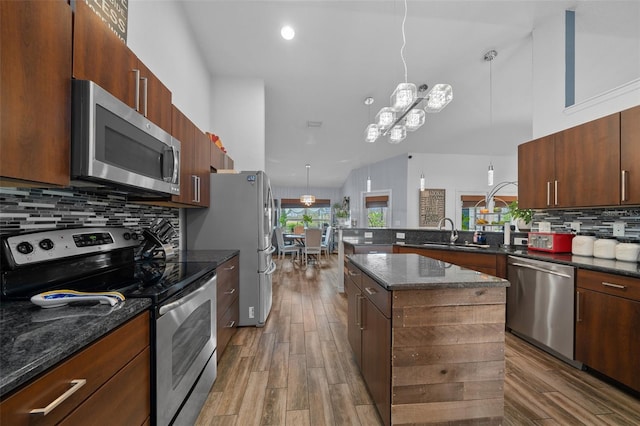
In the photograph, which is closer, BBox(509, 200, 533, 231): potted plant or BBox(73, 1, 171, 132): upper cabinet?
BBox(73, 1, 171, 132): upper cabinet

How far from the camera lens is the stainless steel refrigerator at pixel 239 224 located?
2.54 metres

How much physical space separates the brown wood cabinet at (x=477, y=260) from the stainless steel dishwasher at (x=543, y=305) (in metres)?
0.08

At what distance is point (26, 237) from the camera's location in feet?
3.02

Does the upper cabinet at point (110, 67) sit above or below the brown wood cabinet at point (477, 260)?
above

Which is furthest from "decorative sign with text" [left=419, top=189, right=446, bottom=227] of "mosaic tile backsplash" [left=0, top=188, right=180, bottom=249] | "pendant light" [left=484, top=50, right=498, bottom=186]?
"mosaic tile backsplash" [left=0, top=188, right=180, bottom=249]

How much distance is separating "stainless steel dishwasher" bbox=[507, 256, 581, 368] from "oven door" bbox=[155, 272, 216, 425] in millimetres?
2711

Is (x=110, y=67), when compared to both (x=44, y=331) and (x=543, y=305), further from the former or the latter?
(x=543, y=305)

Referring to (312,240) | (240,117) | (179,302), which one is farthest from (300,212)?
(179,302)

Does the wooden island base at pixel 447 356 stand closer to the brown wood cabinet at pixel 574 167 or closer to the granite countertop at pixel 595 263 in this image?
the granite countertop at pixel 595 263

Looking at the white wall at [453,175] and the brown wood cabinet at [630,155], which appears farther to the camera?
the white wall at [453,175]

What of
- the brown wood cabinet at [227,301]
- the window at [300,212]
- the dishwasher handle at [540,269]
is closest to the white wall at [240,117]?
the brown wood cabinet at [227,301]

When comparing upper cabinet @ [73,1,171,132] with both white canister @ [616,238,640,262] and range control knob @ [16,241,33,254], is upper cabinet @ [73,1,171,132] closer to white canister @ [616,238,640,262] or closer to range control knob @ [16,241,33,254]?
range control knob @ [16,241,33,254]

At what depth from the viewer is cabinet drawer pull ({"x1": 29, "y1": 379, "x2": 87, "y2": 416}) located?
0.55 meters

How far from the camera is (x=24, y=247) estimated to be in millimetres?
900
